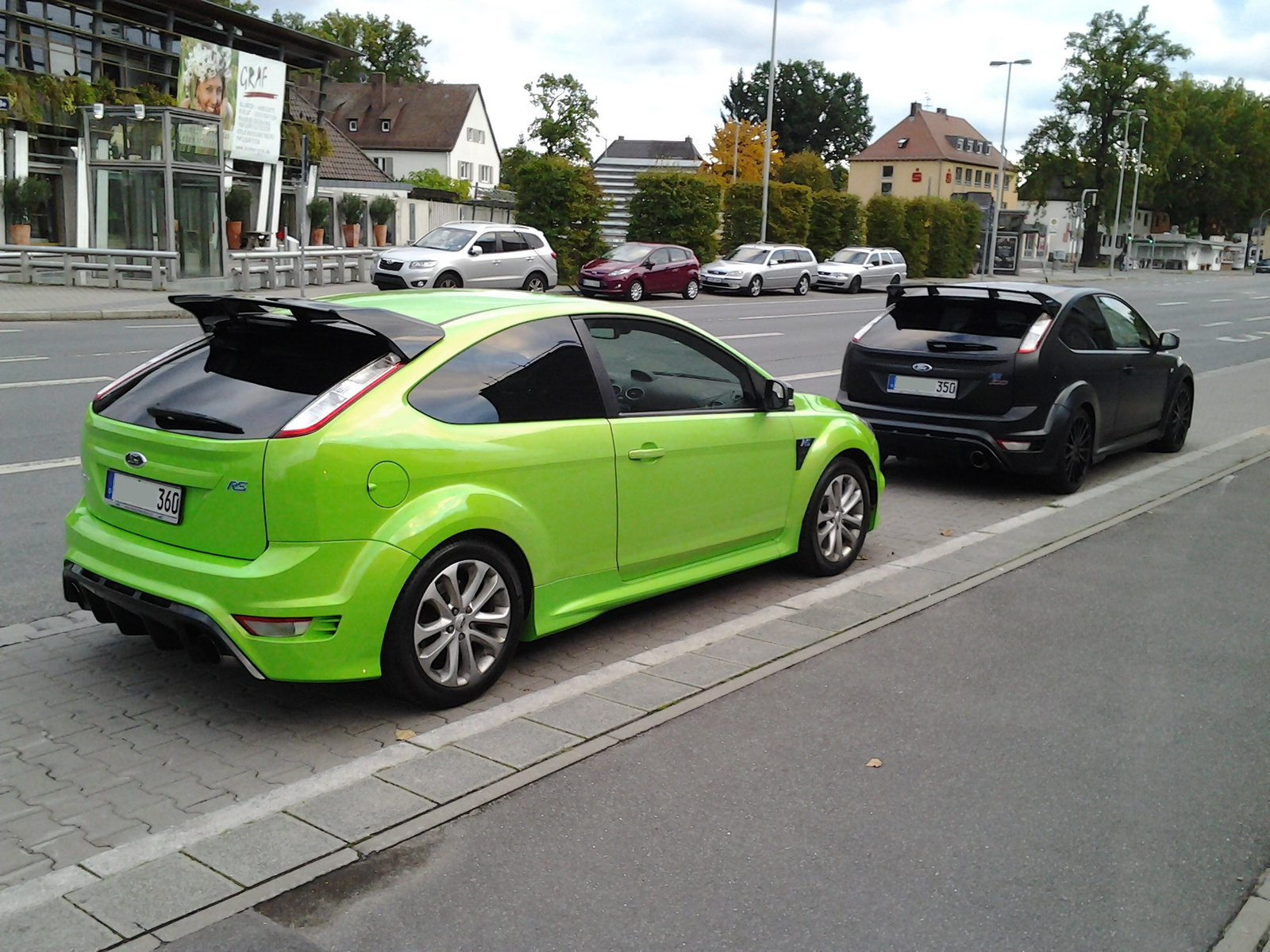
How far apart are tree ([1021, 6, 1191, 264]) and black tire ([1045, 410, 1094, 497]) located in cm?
9219

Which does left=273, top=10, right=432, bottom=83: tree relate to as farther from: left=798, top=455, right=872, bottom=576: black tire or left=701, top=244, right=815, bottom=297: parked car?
left=798, top=455, right=872, bottom=576: black tire

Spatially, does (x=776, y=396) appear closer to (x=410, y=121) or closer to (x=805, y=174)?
(x=805, y=174)

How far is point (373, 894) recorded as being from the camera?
3.44 m

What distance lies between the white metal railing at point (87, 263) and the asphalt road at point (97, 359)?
6.80 meters

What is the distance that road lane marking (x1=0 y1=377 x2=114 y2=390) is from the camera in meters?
12.7

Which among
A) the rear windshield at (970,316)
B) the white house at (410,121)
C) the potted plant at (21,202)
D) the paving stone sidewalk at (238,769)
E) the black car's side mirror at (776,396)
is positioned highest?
the white house at (410,121)

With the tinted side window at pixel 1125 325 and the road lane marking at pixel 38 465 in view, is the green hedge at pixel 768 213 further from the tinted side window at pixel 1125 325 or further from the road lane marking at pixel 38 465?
the road lane marking at pixel 38 465

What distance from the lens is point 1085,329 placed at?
378 inches

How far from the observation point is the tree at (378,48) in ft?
326

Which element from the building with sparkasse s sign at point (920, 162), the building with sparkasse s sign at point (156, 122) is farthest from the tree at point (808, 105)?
the building with sparkasse s sign at point (156, 122)

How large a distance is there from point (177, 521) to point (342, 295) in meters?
1.42

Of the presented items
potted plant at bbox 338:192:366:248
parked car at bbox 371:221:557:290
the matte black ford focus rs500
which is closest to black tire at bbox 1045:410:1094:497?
the matte black ford focus rs500

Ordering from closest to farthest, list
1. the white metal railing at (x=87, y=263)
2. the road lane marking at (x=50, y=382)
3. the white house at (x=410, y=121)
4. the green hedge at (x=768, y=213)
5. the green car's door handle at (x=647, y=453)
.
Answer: the green car's door handle at (x=647, y=453)
the road lane marking at (x=50, y=382)
the white metal railing at (x=87, y=263)
the green hedge at (x=768, y=213)
the white house at (x=410, y=121)

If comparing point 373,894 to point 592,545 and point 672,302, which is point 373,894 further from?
point 672,302
